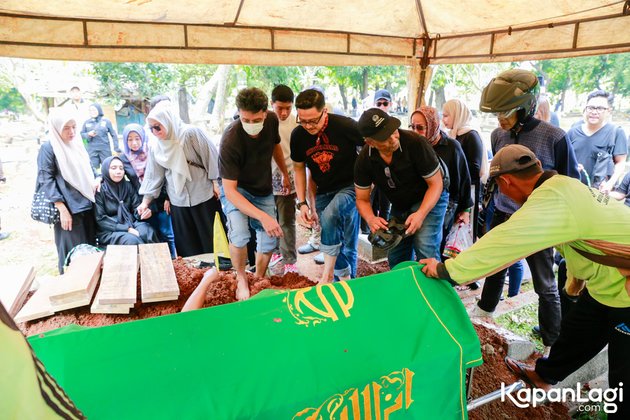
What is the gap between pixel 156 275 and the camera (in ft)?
8.54

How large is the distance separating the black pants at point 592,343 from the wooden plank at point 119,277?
2.35 metres

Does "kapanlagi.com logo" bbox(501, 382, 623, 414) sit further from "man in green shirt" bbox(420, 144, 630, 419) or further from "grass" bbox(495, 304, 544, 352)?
"grass" bbox(495, 304, 544, 352)

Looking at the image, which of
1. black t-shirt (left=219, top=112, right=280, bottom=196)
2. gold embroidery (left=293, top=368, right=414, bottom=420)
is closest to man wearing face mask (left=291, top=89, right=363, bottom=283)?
black t-shirt (left=219, top=112, right=280, bottom=196)

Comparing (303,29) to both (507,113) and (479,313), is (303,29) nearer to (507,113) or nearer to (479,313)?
(507,113)

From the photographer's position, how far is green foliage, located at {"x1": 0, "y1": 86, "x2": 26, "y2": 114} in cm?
1964

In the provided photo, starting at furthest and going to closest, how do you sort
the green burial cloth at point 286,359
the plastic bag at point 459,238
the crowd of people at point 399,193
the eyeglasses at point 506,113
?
the plastic bag at point 459,238 < the eyeglasses at point 506,113 < the crowd of people at point 399,193 < the green burial cloth at point 286,359

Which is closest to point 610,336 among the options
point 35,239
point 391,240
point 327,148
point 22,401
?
point 391,240

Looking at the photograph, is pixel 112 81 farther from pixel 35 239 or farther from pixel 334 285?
pixel 334 285

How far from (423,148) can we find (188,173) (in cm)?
217

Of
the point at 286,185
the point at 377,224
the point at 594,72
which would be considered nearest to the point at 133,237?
the point at 286,185

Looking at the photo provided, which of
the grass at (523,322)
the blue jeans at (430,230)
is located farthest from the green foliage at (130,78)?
the grass at (523,322)

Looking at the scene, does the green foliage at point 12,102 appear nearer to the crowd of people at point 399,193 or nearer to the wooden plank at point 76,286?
the crowd of people at point 399,193

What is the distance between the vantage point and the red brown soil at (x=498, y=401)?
222 centimetres

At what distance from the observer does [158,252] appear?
9.76 ft
